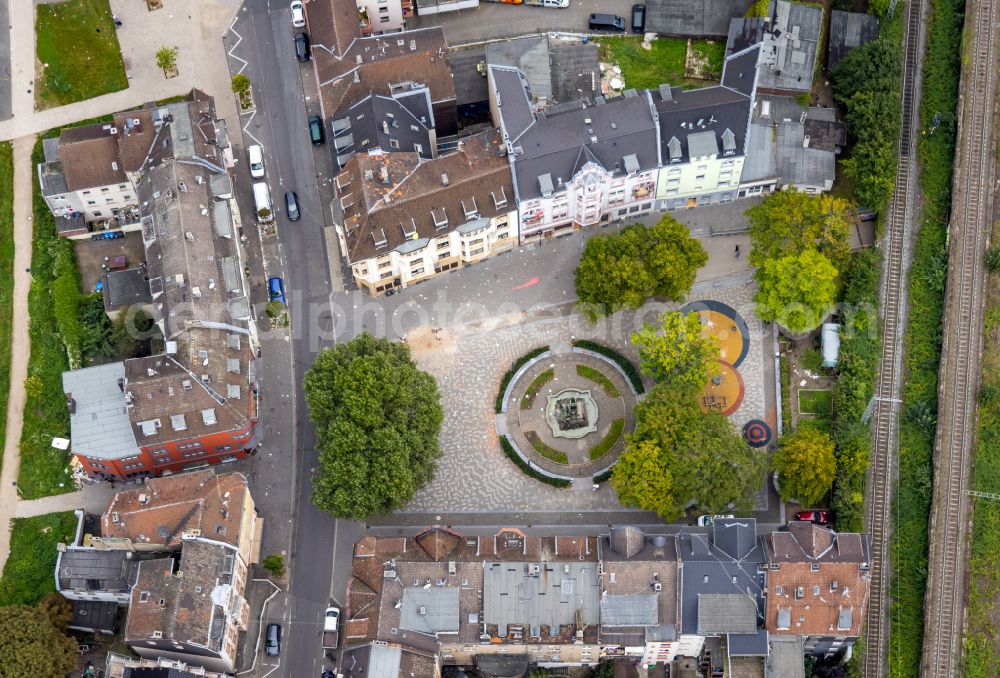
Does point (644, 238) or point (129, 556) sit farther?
point (644, 238)

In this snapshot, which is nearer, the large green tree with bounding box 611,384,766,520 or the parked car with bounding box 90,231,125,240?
the large green tree with bounding box 611,384,766,520

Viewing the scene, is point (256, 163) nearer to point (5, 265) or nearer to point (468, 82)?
point (468, 82)

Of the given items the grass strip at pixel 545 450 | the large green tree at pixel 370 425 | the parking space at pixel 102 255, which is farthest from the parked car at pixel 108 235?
the grass strip at pixel 545 450

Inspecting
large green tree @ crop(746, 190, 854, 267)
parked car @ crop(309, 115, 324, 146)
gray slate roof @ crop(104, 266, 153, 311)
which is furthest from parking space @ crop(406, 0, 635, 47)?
gray slate roof @ crop(104, 266, 153, 311)

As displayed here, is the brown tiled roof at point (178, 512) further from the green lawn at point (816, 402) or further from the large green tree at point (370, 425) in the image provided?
the green lawn at point (816, 402)

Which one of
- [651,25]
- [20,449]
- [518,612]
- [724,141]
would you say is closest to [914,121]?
[724,141]

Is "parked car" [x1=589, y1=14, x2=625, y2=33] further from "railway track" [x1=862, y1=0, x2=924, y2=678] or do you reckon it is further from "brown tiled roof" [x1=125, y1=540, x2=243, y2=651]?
"brown tiled roof" [x1=125, y1=540, x2=243, y2=651]

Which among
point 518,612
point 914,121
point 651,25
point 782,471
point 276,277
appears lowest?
point 518,612

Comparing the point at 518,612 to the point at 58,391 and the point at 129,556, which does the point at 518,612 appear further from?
the point at 58,391
